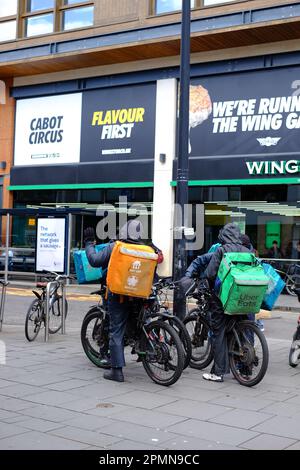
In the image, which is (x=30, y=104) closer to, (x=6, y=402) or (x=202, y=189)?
(x=202, y=189)

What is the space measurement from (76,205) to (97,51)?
5.69 meters

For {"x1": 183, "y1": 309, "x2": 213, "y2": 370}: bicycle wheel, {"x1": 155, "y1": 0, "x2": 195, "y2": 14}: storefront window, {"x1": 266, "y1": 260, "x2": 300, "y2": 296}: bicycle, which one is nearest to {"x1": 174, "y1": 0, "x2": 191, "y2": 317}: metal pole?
{"x1": 183, "y1": 309, "x2": 213, "y2": 370}: bicycle wheel

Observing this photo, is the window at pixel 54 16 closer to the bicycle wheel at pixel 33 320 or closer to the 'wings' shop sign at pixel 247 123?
the 'wings' shop sign at pixel 247 123

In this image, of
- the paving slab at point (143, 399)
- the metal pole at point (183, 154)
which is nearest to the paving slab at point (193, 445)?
the paving slab at point (143, 399)

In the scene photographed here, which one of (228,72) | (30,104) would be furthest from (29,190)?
(228,72)

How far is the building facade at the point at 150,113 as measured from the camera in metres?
18.6

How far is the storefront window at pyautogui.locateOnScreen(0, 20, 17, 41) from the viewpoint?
941 inches

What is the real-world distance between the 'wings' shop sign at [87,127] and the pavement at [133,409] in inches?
571

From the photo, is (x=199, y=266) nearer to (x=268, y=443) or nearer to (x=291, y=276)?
(x=268, y=443)

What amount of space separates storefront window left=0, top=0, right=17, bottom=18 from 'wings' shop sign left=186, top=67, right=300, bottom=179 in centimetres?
866

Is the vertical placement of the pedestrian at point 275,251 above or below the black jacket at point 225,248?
below

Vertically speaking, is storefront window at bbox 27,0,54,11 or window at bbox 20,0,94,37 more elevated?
→ storefront window at bbox 27,0,54,11

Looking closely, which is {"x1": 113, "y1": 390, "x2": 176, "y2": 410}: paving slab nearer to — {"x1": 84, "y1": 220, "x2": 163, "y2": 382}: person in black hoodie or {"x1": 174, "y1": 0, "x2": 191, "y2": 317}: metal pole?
{"x1": 84, "y1": 220, "x2": 163, "y2": 382}: person in black hoodie

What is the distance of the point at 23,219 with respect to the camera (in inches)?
926
